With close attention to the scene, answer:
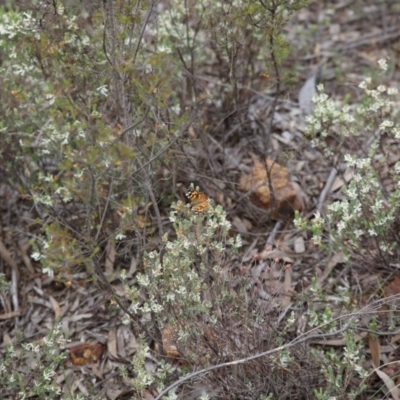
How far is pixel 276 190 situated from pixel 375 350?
Result: 1.21m

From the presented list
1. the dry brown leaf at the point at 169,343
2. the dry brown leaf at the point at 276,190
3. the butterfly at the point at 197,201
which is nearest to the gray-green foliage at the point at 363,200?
the dry brown leaf at the point at 276,190

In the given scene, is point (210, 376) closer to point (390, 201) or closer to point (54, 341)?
point (54, 341)

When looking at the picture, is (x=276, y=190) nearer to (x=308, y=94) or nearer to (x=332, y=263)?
(x=332, y=263)

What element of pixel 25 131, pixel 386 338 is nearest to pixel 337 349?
pixel 386 338

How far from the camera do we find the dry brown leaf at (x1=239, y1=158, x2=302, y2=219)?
4.28 metres

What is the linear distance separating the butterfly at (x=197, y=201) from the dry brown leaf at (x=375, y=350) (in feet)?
3.59

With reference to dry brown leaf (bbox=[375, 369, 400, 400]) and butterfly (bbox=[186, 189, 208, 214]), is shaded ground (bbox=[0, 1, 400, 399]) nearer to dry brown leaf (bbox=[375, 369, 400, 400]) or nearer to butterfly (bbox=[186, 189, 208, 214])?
dry brown leaf (bbox=[375, 369, 400, 400])

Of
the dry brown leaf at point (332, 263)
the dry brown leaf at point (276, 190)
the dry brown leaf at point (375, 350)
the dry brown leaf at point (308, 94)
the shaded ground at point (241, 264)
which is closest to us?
the dry brown leaf at point (375, 350)

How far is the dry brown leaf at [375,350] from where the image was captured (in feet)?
11.5

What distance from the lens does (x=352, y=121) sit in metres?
4.01

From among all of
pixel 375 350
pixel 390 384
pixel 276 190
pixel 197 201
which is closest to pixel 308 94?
pixel 276 190

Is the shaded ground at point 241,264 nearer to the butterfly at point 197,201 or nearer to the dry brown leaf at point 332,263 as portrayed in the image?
the dry brown leaf at point 332,263

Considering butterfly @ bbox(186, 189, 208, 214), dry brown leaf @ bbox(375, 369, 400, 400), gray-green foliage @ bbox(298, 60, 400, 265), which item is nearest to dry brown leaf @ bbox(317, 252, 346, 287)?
gray-green foliage @ bbox(298, 60, 400, 265)

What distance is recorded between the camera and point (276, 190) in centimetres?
430
